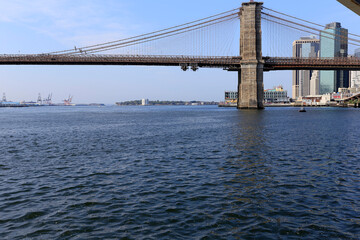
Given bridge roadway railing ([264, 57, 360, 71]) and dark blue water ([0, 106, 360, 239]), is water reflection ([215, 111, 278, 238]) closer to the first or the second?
dark blue water ([0, 106, 360, 239])

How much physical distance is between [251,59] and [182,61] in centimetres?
2021

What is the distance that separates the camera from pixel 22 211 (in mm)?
9156

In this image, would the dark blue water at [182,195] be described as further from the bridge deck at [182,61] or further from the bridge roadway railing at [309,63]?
the bridge roadway railing at [309,63]

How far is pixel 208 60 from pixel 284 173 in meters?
73.0

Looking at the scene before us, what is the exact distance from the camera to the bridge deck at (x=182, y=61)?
77.7 m

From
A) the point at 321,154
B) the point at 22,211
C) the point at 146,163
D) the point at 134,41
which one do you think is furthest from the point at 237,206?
the point at 134,41

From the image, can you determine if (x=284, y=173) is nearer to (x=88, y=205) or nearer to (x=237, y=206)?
(x=237, y=206)

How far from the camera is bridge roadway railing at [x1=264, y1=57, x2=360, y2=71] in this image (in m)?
84.0

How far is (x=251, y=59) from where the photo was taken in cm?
8481

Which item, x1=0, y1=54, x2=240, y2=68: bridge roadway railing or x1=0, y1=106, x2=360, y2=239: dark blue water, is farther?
x1=0, y1=54, x2=240, y2=68: bridge roadway railing

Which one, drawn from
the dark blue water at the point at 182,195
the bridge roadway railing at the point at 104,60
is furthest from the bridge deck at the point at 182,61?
the dark blue water at the point at 182,195

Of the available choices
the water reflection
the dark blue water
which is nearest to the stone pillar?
the water reflection

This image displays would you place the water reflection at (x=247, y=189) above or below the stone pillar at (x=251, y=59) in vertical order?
below

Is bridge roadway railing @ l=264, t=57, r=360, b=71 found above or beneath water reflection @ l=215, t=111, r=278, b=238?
above
